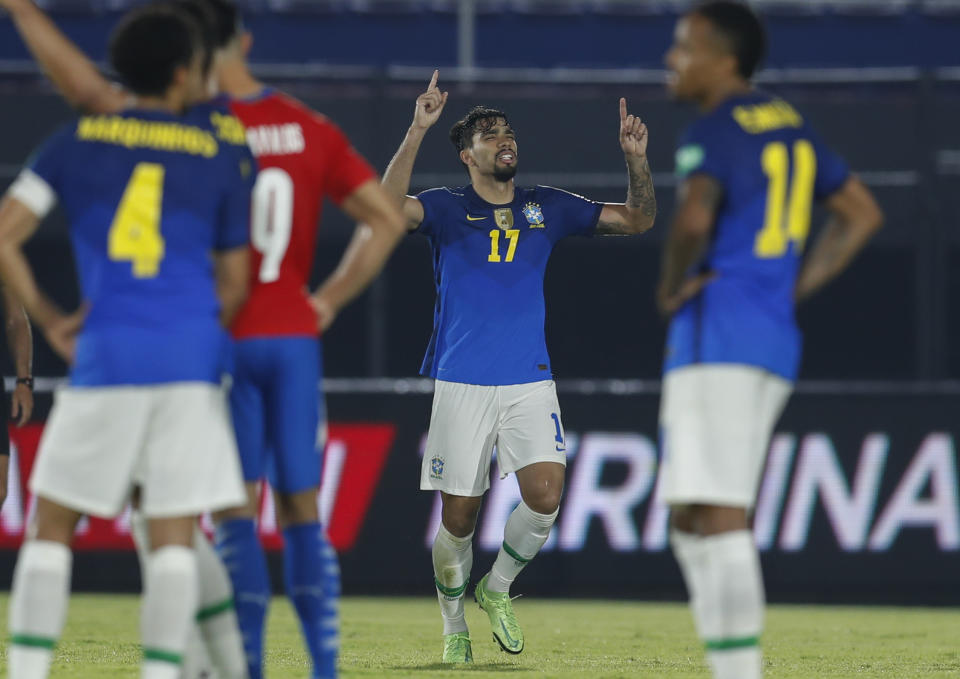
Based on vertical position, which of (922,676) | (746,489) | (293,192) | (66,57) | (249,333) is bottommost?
(922,676)

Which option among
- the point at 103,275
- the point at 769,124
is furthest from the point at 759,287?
the point at 103,275

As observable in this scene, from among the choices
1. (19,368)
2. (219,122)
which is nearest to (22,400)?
(19,368)

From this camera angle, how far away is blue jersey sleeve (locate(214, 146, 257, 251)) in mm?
4449

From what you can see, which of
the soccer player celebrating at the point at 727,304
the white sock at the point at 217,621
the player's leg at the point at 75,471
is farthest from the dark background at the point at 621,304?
the player's leg at the point at 75,471

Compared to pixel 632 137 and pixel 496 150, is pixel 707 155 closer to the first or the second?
pixel 632 137

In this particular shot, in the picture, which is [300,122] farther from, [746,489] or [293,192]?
[746,489]

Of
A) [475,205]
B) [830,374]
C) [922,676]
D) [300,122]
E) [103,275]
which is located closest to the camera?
[103,275]

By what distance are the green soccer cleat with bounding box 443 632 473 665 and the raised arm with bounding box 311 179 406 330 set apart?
2609 mm

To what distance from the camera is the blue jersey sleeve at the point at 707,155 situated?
4.47 m

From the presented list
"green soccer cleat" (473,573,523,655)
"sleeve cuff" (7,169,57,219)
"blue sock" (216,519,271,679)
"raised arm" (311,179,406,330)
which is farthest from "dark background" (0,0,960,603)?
"sleeve cuff" (7,169,57,219)

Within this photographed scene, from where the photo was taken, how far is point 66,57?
4.52 meters

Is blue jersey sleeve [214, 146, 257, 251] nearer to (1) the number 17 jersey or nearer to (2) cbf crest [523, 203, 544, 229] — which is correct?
(1) the number 17 jersey

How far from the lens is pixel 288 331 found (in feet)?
15.9

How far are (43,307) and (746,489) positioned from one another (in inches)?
82.6
